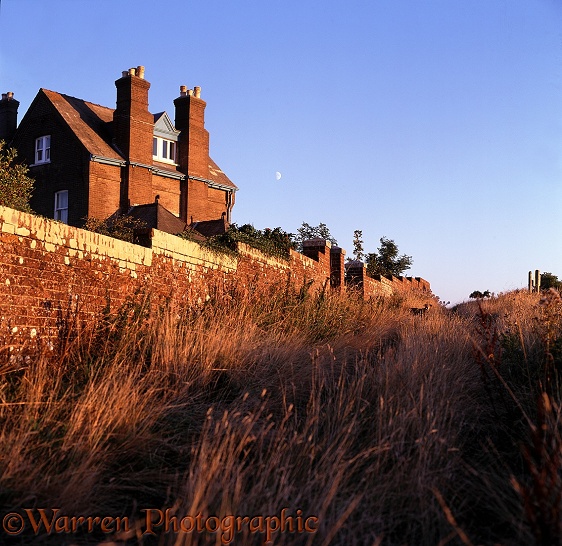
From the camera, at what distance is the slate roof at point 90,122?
26672 millimetres

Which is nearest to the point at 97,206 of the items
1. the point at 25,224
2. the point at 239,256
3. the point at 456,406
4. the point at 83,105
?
the point at 83,105

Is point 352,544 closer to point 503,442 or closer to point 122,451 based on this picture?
point 122,451

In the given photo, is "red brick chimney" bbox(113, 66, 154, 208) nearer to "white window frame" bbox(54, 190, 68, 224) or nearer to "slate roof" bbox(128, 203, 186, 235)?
"slate roof" bbox(128, 203, 186, 235)

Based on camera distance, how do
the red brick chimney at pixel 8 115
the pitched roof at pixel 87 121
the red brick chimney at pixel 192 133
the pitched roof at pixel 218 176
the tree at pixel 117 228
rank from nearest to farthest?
the tree at pixel 117 228
the pitched roof at pixel 87 121
the red brick chimney at pixel 192 133
the red brick chimney at pixel 8 115
the pitched roof at pixel 218 176

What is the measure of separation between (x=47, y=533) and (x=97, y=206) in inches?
942

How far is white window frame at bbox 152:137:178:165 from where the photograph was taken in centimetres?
2955

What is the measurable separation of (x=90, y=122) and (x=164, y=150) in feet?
11.5

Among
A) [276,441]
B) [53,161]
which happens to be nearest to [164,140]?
[53,161]

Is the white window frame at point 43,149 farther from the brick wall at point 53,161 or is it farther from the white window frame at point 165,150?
the white window frame at point 165,150

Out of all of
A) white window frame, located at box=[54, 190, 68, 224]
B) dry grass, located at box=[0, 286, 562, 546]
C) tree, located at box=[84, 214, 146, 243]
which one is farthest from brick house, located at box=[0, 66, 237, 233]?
dry grass, located at box=[0, 286, 562, 546]

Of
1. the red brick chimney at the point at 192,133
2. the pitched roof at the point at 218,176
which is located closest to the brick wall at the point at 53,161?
the red brick chimney at the point at 192,133

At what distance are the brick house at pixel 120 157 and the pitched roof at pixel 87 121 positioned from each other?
0.06m

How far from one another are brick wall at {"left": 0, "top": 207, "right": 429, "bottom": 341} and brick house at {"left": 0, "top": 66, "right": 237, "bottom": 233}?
15.2 metres

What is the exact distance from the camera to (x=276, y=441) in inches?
159
